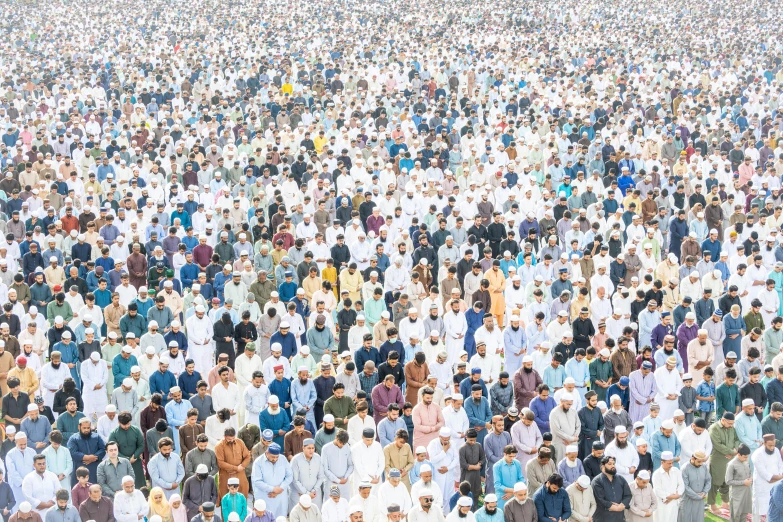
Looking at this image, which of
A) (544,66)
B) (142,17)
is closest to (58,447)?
(544,66)

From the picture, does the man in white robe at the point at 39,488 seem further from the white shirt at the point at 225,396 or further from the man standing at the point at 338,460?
the man standing at the point at 338,460

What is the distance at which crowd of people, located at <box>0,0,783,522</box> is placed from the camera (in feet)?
41.5

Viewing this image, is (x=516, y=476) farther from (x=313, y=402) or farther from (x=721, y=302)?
(x=721, y=302)

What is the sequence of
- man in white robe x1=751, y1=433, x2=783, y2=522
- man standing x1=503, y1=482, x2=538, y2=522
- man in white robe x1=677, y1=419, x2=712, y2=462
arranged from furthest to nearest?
man in white robe x1=677, y1=419, x2=712, y2=462 < man in white robe x1=751, y1=433, x2=783, y2=522 < man standing x1=503, y1=482, x2=538, y2=522

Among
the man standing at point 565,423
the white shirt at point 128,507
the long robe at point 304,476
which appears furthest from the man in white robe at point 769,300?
the white shirt at point 128,507

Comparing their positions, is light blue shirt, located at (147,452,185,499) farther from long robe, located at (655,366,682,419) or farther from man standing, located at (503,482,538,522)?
long robe, located at (655,366,682,419)

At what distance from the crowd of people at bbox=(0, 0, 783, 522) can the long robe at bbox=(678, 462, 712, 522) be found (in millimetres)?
23

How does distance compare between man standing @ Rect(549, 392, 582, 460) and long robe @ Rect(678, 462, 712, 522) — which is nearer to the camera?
long robe @ Rect(678, 462, 712, 522)

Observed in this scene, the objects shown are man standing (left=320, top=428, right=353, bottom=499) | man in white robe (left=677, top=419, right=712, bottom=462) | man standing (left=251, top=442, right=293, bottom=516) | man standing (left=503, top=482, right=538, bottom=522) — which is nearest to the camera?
man standing (left=503, top=482, right=538, bottom=522)

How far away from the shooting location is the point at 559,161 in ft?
80.6

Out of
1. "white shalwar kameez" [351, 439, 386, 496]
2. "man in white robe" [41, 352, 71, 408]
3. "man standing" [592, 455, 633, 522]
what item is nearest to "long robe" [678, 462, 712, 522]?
"man standing" [592, 455, 633, 522]

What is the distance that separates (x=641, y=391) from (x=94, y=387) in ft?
22.3

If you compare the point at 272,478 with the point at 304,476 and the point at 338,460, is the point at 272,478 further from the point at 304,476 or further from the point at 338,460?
the point at 338,460

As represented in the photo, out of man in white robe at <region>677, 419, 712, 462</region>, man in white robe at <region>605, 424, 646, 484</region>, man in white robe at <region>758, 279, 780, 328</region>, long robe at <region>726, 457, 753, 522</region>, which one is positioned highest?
man in white robe at <region>605, 424, 646, 484</region>
